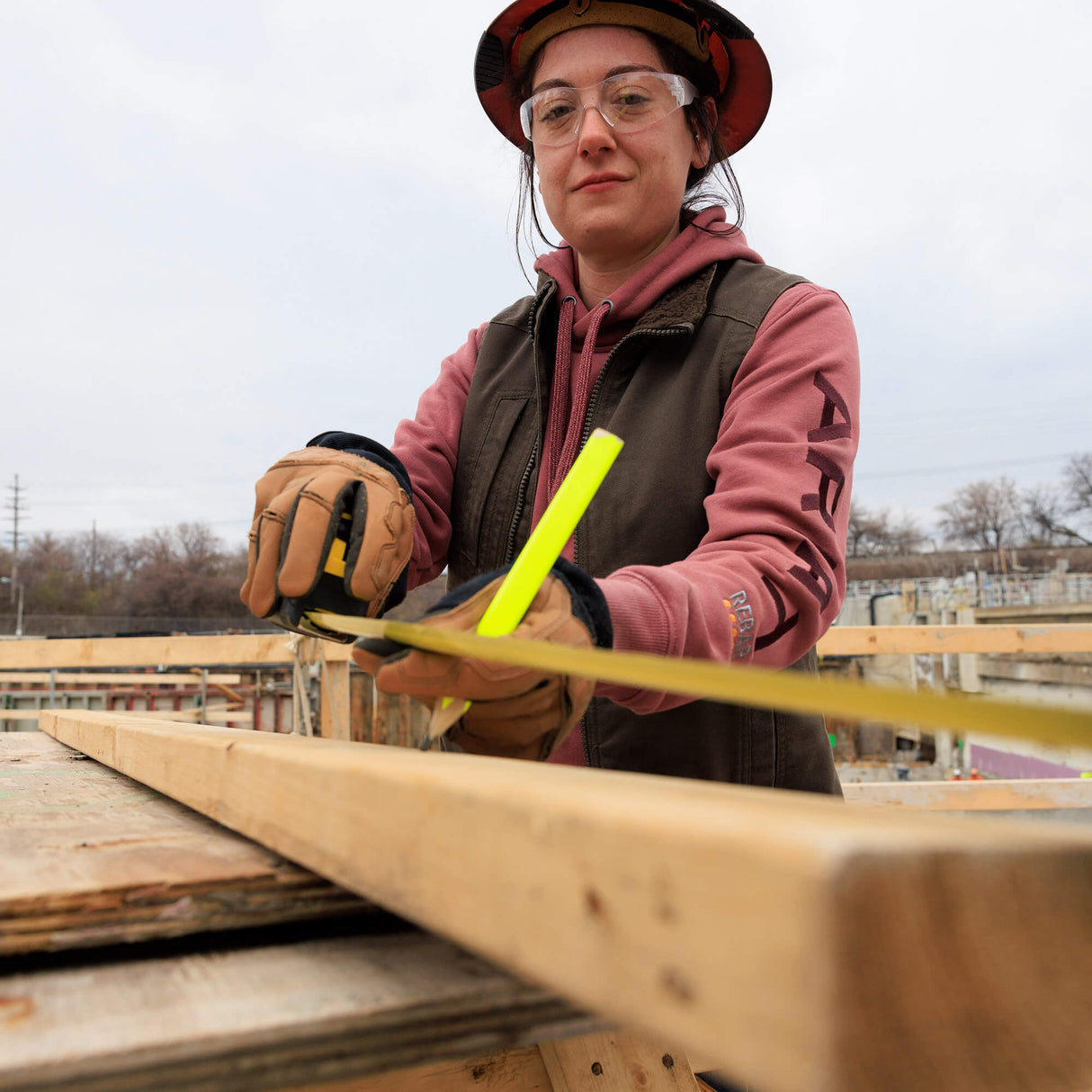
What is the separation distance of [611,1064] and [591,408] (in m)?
1.28

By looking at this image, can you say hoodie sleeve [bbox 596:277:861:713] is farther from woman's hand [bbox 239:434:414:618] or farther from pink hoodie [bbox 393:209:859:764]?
woman's hand [bbox 239:434:414:618]

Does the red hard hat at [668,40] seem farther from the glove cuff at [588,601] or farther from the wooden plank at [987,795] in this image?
the wooden plank at [987,795]

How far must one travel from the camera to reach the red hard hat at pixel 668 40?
1.90 meters

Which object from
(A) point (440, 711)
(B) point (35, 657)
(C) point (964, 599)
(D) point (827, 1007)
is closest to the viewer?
(D) point (827, 1007)

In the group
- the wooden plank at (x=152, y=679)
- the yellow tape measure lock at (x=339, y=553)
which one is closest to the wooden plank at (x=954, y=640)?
the yellow tape measure lock at (x=339, y=553)

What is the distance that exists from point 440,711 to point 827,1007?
2.09 ft

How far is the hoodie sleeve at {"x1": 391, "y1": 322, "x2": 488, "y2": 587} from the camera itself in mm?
2154

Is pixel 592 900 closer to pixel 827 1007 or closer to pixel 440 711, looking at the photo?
pixel 827 1007

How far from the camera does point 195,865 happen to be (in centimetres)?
76

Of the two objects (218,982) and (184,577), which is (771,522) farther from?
(184,577)

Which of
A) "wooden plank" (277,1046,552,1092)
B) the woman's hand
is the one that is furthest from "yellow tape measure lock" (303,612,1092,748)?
the woman's hand

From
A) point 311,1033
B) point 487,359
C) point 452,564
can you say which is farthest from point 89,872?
point 487,359

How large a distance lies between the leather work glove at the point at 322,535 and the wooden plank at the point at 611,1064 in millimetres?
720

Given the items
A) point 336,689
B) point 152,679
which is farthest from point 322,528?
point 152,679
